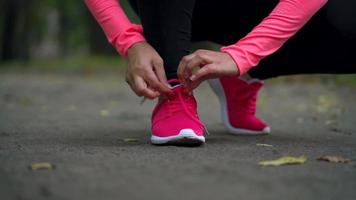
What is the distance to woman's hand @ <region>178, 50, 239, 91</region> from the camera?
1718 mm

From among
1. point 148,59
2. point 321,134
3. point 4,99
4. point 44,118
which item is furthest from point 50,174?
point 4,99

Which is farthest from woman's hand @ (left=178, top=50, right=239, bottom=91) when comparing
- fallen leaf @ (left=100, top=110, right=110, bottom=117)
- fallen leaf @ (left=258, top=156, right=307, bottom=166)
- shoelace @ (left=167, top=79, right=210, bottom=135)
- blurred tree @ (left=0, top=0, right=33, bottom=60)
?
blurred tree @ (left=0, top=0, right=33, bottom=60)

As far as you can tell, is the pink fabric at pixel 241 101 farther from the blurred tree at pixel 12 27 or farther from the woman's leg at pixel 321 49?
the blurred tree at pixel 12 27

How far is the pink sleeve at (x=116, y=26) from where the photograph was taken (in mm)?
1907

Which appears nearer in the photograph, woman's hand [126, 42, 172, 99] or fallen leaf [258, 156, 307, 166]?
fallen leaf [258, 156, 307, 166]

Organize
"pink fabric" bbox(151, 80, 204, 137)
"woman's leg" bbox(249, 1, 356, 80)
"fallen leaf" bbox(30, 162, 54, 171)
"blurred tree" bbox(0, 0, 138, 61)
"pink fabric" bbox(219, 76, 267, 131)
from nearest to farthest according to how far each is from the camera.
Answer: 1. "fallen leaf" bbox(30, 162, 54, 171)
2. "pink fabric" bbox(151, 80, 204, 137)
3. "woman's leg" bbox(249, 1, 356, 80)
4. "pink fabric" bbox(219, 76, 267, 131)
5. "blurred tree" bbox(0, 0, 138, 61)

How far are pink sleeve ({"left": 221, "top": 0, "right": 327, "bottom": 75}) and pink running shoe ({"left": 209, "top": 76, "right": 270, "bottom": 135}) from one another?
0.52 metres

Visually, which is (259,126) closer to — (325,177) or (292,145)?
(292,145)

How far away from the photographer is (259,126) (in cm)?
235

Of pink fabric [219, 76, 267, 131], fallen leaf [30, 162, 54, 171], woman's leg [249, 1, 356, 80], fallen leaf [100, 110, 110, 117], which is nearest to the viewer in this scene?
fallen leaf [30, 162, 54, 171]

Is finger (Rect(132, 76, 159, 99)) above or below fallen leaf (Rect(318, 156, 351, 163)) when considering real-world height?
above

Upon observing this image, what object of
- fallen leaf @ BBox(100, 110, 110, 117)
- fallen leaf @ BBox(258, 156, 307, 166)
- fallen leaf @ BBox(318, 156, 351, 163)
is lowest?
fallen leaf @ BBox(100, 110, 110, 117)

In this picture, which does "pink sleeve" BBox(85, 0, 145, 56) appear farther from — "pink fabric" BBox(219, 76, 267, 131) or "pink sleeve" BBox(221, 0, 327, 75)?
"pink fabric" BBox(219, 76, 267, 131)

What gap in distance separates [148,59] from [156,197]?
0.68m
